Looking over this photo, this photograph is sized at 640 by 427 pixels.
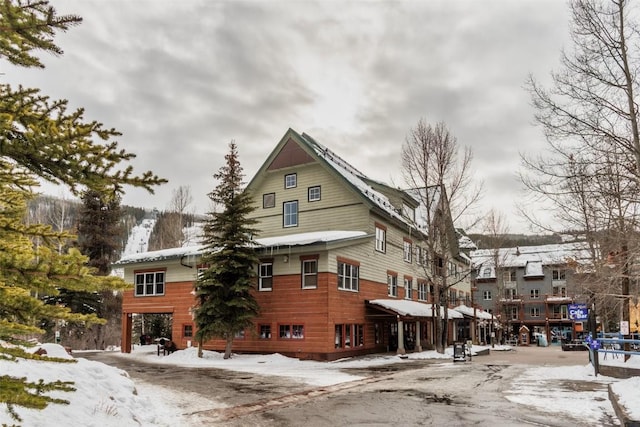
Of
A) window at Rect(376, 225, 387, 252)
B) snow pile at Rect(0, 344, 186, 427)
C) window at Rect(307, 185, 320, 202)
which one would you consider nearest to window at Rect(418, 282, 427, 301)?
window at Rect(376, 225, 387, 252)

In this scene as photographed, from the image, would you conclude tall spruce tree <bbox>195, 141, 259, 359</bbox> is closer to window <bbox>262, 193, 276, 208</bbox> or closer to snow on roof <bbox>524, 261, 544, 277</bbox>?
window <bbox>262, 193, 276, 208</bbox>

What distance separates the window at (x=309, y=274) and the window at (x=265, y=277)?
6.90 feet

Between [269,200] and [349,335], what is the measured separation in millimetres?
10635

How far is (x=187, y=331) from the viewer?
93.9ft

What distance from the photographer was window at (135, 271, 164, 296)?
1187 inches

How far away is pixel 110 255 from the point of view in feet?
135

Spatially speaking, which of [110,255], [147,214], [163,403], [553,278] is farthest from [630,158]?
[147,214]

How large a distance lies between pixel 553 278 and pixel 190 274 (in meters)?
54.4

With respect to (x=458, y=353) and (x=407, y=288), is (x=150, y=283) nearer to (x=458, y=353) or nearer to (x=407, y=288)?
(x=407, y=288)

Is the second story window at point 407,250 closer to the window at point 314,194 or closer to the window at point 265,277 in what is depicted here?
the window at point 314,194

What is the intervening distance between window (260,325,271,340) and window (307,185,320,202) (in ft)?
27.7

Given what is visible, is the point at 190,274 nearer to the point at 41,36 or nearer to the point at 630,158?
the point at 630,158

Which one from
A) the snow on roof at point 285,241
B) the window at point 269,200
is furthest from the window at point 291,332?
the window at point 269,200

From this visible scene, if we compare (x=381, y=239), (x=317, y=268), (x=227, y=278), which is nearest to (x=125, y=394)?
(x=227, y=278)
